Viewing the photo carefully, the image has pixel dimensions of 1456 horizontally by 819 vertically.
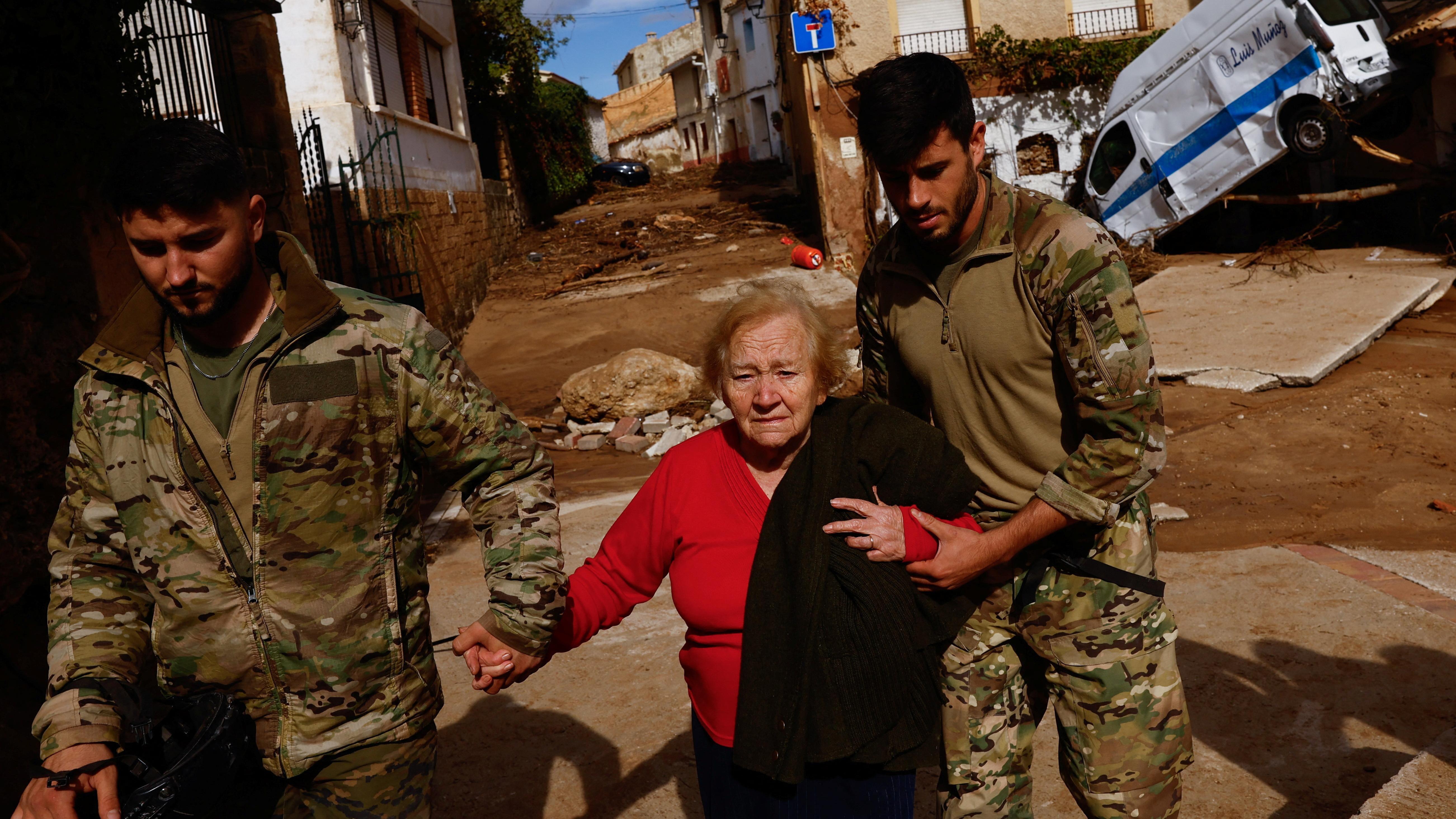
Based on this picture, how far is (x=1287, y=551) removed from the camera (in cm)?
522

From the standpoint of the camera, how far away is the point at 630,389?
9.98 m

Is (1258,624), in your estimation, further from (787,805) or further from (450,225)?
(450,225)

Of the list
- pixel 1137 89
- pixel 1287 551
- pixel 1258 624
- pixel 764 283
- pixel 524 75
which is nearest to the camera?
pixel 764 283

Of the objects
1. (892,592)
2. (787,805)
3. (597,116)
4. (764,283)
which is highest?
(597,116)

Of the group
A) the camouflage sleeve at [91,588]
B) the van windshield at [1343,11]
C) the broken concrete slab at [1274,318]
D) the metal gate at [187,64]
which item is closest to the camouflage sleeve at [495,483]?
the camouflage sleeve at [91,588]

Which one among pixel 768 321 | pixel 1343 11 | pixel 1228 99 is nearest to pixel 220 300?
pixel 768 321

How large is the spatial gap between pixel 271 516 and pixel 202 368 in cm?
36

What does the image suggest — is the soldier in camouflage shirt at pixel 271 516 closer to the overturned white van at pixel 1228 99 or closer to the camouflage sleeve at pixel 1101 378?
the camouflage sleeve at pixel 1101 378

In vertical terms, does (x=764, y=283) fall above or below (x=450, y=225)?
below

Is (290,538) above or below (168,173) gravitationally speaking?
below

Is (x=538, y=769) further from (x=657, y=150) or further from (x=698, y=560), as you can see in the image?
(x=657, y=150)

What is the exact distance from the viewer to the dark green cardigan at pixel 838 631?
2014mm

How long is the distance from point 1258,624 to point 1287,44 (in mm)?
10145

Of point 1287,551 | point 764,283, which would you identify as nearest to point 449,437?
point 764,283
